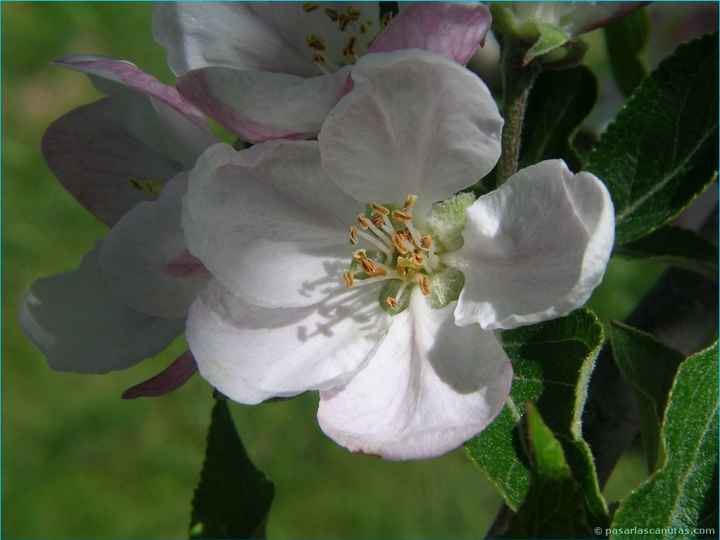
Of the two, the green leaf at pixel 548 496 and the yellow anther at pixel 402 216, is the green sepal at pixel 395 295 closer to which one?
the yellow anther at pixel 402 216

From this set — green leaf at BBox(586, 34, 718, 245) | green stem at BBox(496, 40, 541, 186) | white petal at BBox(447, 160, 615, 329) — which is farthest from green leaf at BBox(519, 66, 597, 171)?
white petal at BBox(447, 160, 615, 329)

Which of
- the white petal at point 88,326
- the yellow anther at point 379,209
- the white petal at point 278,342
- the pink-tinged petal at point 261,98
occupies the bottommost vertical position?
the white petal at point 88,326

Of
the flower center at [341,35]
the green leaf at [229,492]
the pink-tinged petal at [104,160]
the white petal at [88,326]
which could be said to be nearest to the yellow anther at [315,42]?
the flower center at [341,35]

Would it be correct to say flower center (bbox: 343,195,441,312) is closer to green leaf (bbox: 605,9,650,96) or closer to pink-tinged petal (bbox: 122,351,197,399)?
pink-tinged petal (bbox: 122,351,197,399)

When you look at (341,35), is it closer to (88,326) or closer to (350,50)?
(350,50)

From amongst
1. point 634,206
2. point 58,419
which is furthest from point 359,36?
point 58,419

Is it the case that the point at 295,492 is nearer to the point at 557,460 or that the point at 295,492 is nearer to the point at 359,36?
the point at 359,36
